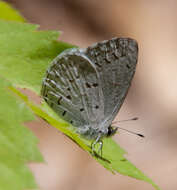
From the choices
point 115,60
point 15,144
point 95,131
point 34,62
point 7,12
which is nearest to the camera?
point 15,144

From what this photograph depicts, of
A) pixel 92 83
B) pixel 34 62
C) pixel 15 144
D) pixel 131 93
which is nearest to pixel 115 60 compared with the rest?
pixel 92 83

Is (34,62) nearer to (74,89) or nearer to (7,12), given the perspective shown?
(74,89)

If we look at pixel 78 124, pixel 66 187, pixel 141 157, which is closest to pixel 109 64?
pixel 78 124

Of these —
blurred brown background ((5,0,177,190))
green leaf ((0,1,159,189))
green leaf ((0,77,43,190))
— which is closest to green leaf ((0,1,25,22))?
green leaf ((0,1,159,189))

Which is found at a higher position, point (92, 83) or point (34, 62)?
point (34, 62)

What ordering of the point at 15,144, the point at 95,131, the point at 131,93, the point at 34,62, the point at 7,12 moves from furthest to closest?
the point at 131,93 → the point at 7,12 → the point at 95,131 → the point at 34,62 → the point at 15,144

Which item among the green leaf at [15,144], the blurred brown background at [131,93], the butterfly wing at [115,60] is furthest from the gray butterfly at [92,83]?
the blurred brown background at [131,93]

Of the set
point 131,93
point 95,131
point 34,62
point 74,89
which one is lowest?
point 131,93

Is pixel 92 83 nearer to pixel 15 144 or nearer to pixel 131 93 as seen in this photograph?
pixel 15 144

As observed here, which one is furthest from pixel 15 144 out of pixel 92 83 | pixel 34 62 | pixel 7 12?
pixel 7 12

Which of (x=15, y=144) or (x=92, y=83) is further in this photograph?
(x=92, y=83)
